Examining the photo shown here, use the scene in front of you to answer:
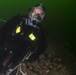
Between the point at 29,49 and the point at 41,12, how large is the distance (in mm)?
1032

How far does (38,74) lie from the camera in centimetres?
522

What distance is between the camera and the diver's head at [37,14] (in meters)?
3.54

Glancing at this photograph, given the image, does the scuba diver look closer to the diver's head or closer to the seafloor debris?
the diver's head

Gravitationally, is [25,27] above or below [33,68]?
above

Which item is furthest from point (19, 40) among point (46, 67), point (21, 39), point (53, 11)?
point (53, 11)

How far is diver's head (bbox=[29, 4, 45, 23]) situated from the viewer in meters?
3.54

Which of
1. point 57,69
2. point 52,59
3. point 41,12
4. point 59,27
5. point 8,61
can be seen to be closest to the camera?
point 8,61

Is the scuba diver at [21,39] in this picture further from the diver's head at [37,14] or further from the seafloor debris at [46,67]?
the seafloor debris at [46,67]

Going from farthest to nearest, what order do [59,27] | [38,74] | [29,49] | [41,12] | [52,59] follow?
[59,27] → [52,59] → [38,74] → [41,12] → [29,49]

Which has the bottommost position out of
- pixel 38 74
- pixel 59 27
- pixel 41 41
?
pixel 59 27

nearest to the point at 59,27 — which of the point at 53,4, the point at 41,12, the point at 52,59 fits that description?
the point at 53,4

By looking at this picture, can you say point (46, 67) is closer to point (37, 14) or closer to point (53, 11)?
point (37, 14)

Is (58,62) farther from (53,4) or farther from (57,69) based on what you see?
(53,4)

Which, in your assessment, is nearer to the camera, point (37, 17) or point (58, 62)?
point (37, 17)
